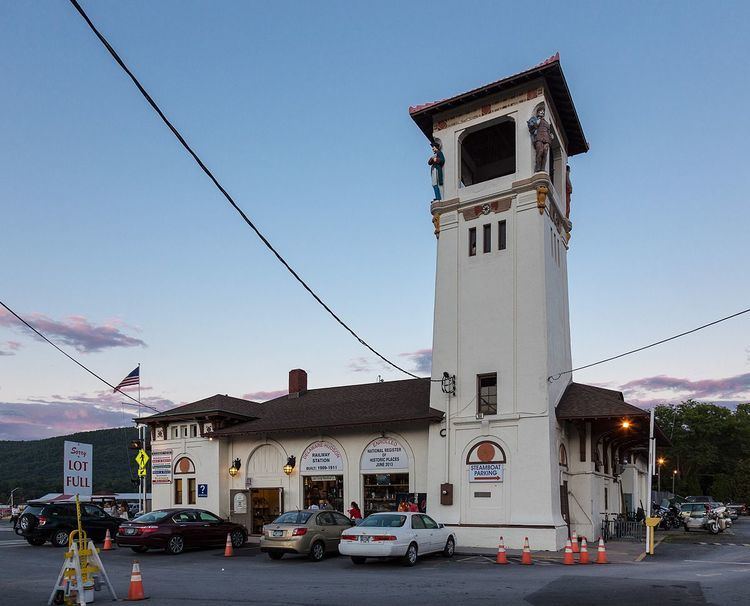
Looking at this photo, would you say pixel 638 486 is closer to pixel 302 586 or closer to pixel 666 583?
pixel 666 583

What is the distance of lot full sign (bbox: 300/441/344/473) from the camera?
30719 millimetres

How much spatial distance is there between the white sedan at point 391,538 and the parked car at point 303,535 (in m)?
1.41

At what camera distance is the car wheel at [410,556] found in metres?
19.0

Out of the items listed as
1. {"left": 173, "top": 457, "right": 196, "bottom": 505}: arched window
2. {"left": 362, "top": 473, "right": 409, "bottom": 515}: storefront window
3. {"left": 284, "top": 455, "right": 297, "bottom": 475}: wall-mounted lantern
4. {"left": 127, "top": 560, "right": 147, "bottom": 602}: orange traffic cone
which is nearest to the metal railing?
{"left": 362, "top": 473, "right": 409, "bottom": 515}: storefront window

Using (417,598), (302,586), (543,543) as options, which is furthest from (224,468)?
(417,598)

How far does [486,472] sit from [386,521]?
774 cm

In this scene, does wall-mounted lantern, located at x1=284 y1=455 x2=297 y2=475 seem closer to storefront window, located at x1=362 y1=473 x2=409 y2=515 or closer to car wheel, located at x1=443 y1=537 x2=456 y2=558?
storefront window, located at x1=362 y1=473 x2=409 y2=515

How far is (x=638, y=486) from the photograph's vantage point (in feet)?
155

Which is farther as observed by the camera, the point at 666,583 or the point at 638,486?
the point at 638,486

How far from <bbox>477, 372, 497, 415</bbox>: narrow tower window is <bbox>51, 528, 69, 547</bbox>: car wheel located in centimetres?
1630

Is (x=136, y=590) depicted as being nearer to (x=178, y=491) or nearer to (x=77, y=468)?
(x=77, y=468)

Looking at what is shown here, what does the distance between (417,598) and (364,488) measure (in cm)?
1687

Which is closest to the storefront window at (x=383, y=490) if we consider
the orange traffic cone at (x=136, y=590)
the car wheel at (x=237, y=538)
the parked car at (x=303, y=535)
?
the car wheel at (x=237, y=538)

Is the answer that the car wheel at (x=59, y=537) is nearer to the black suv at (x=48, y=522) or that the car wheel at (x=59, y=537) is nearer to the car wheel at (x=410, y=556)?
the black suv at (x=48, y=522)
